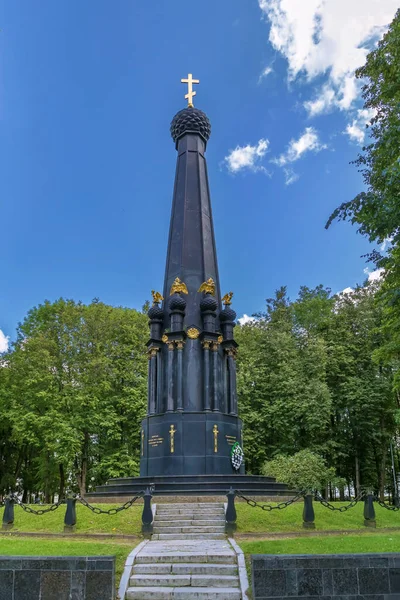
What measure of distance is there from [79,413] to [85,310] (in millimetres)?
6645

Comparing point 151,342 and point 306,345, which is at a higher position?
point 306,345

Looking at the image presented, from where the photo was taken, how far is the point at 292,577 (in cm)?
771

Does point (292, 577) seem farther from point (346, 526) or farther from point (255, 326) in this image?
point (255, 326)

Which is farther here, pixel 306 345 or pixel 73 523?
pixel 306 345

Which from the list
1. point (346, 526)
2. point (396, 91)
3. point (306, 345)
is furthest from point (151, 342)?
point (306, 345)

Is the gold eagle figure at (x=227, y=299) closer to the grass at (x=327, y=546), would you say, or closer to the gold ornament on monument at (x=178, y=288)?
the gold ornament on monument at (x=178, y=288)

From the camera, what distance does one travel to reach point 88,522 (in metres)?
13.0

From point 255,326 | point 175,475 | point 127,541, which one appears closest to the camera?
point 127,541

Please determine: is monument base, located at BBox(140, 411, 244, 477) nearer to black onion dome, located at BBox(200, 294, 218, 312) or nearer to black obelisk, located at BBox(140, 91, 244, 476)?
black obelisk, located at BBox(140, 91, 244, 476)

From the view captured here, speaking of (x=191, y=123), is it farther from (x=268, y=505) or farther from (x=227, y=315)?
(x=268, y=505)

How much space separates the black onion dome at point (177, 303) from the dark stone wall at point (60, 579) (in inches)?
470

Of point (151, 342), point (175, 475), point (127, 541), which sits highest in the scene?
point (151, 342)

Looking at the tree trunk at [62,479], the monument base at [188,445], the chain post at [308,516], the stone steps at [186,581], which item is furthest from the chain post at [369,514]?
the tree trunk at [62,479]

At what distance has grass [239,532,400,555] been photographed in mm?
8812
